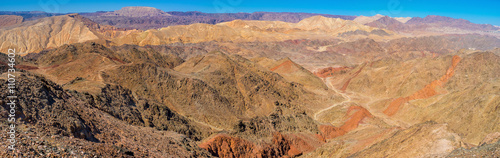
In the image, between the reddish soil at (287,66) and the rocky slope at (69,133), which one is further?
the reddish soil at (287,66)

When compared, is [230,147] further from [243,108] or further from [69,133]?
[243,108]

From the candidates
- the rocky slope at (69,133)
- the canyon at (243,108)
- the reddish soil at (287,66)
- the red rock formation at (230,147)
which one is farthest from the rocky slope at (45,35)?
the rocky slope at (69,133)

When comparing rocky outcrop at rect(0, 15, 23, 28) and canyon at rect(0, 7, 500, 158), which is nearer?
canyon at rect(0, 7, 500, 158)

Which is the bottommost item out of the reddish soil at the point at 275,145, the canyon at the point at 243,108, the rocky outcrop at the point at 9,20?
the reddish soil at the point at 275,145

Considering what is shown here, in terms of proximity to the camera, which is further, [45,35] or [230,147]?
[45,35]

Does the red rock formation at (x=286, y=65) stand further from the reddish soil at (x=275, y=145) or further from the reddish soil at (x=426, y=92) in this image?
the reddish soil at (x=275, y=145)

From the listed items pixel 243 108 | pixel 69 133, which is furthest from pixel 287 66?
pixel 69 133

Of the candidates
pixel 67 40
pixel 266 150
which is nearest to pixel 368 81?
pixel 266 150

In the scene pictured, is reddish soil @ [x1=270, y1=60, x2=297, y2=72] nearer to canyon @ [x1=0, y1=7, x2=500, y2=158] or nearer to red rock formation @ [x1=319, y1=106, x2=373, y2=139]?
canyon @ [x1=0, y1=7, x2=500, y2=158]

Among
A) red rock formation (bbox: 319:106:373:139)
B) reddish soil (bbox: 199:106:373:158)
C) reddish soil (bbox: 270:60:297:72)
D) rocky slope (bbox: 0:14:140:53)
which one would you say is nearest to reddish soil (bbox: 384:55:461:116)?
red rock formation (bbox: 319:106:373:139)
